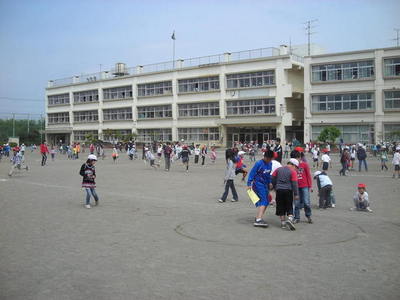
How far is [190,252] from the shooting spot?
7238mm

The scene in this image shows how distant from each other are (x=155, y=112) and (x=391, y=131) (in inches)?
1409

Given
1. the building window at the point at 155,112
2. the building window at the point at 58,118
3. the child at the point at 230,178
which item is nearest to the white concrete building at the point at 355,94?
the building window at the point at 155,112

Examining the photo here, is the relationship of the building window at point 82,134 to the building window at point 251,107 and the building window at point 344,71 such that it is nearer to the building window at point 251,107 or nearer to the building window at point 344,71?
the building window at point 251,107

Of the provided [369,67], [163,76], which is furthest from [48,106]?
[369,67]

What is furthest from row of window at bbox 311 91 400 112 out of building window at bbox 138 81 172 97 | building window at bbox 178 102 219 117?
building window at bbox 138 81 172 97

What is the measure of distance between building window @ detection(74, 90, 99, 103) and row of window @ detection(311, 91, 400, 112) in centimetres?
4265

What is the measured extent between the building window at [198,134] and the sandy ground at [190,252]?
48.7 meters

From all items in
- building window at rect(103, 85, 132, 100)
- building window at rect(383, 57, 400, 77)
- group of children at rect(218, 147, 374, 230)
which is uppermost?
building window at rect(103, 85, 132, 100)

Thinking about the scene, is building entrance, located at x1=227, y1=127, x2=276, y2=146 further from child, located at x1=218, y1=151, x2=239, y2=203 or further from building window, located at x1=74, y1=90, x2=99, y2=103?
child, located at x1=218, y1=151, x2=239, y2=203

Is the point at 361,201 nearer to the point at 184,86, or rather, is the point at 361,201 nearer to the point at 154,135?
the point at 184,86

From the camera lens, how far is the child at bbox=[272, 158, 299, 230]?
29.8ft

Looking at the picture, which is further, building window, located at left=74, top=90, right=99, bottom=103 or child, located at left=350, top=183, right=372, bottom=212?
building window, located at left=74, top=90, right=99, bottom=103

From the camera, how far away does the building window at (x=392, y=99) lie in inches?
1834

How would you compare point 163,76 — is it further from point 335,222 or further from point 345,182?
point 335,222
